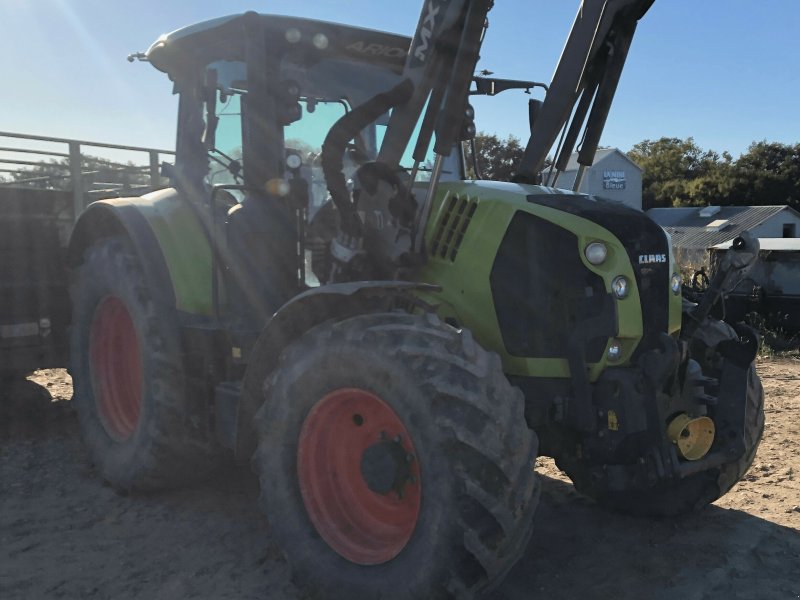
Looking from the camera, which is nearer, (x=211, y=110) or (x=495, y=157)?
(x=211, y=110)

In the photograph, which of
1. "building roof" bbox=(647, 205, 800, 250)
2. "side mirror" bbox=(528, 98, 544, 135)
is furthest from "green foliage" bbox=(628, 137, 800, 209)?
"side mirror" bbox=(528, 98, 544, 135)

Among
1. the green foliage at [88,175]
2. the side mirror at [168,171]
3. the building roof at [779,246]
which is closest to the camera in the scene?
the side mirror at [168,171]

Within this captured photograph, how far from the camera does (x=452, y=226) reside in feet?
11.3

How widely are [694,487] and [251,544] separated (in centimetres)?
225

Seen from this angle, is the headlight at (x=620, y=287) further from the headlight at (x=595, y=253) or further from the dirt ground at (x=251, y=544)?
the dirt ground at (x=251, y=544)

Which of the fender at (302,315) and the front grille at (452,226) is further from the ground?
the front grille at (452,226)

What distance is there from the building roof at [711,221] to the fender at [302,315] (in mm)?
34138

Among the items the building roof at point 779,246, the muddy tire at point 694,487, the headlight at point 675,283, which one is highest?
the building roof at point 779,246

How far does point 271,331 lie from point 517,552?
1.38 m

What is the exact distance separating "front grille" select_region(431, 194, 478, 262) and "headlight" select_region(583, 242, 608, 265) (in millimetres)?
542

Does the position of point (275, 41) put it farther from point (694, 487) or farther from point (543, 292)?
point (694, 487)

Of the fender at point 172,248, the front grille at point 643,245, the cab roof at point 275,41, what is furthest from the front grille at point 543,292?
the fender at point 172,248

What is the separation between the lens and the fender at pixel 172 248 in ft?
13.5

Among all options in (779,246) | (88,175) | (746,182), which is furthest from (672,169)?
(88,175)
